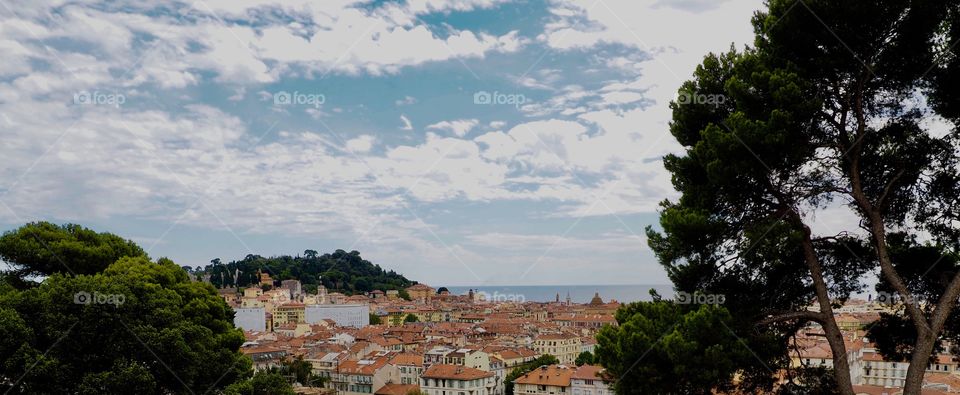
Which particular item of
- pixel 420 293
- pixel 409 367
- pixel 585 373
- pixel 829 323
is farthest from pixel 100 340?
pixel 420 293

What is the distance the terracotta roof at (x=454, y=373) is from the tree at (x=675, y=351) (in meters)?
41.5

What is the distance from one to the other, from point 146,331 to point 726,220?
37.3 ft

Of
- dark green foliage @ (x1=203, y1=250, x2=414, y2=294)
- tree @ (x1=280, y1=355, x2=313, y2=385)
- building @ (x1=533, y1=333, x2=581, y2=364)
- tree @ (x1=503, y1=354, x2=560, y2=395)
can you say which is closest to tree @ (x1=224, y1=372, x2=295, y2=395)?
tree @ (x1=280, y1=355, x2=313, y2=385)

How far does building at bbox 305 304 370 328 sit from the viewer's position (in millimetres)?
103688

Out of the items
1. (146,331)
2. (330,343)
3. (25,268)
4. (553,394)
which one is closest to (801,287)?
(146,331)

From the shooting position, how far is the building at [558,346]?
2758 inches

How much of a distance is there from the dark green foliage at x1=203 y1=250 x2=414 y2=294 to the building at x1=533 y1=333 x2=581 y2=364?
7771 centimetres

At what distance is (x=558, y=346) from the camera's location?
2798 inches

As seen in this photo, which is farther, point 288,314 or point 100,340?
point 288,314

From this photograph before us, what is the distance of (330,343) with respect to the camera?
64.9 m

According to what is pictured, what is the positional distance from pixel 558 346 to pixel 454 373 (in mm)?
23811

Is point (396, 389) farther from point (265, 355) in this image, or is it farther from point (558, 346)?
point (558, 346)
